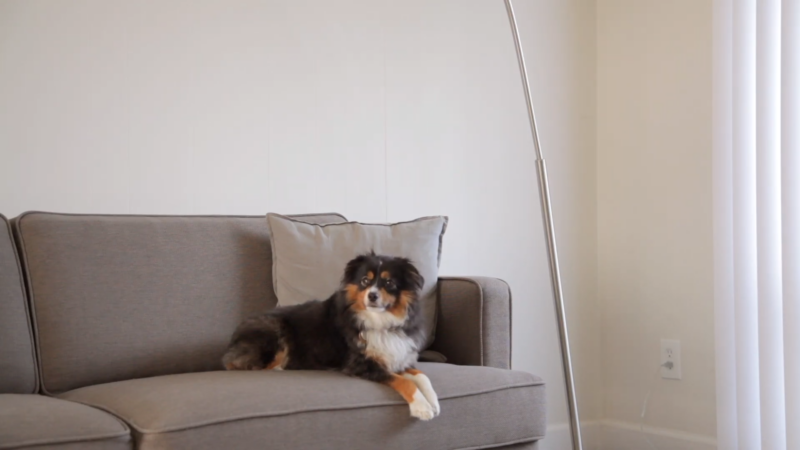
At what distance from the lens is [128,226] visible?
229 cm

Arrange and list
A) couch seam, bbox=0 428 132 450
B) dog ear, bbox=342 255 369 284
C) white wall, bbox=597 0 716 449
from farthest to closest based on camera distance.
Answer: white wall, bbox=597 0 716 449 < dog ear, bbox=342 255 369 284 < couch seam, bbox=0 428 132 450

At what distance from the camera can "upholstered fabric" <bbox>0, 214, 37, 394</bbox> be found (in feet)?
6.41

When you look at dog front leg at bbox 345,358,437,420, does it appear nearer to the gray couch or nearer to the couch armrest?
the gray couch

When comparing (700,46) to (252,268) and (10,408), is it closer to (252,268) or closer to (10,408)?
(252,268)

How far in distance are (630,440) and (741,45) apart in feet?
5.78

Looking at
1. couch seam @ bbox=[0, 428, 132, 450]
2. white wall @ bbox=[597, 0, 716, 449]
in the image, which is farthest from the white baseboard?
couch seam @ bbox=[0, 428, 132, 450]

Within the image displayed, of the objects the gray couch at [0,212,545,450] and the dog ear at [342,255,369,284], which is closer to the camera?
the gray couch at [0,212,545,450]

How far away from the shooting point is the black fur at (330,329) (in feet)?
6.99

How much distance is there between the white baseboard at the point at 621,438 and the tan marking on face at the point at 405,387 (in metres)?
1.75

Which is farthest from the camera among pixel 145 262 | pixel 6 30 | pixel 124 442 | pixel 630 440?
pixel 630 440

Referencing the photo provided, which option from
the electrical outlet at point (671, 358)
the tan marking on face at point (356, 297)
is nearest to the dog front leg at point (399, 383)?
the tan marking on face at point (356, 297)

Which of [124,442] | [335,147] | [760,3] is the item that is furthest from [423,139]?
[124,442]

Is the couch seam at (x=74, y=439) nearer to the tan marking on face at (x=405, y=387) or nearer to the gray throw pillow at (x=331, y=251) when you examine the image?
the tan marking on face at (x=405, y=387)

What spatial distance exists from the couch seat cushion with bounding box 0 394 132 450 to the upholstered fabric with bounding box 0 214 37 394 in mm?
285
